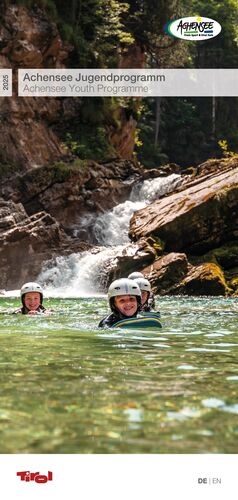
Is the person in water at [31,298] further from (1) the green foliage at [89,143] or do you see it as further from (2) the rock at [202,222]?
(1) the green foliage at [89,143]

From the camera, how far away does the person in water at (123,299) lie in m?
8.99

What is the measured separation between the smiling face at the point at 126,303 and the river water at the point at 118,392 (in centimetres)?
37

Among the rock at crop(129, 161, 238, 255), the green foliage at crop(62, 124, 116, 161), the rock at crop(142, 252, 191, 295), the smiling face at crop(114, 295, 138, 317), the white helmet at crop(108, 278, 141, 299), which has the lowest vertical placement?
the smiling face at crop(114, 295, 138, 317)

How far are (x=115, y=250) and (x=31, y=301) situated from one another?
12.0 metres

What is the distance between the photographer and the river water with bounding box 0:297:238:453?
3.19 metres

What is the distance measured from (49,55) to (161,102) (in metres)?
27.4

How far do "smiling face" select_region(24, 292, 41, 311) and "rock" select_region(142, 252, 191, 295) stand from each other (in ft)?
28.0

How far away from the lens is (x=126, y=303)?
9188 mm

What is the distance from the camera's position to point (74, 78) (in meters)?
36.8

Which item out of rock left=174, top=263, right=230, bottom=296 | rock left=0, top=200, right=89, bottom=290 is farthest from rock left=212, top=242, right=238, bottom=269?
rock left=0, top=200, right=89, bottom=290

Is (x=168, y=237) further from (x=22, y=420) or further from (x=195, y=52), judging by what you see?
(x=195, y=52)
